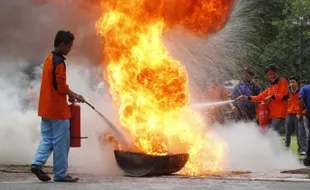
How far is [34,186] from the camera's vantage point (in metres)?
7.09

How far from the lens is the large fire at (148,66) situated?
→ 8.79 meters

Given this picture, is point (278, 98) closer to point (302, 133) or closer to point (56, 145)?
point (302, 133)

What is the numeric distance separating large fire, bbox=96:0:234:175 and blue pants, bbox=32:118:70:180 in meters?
1.27

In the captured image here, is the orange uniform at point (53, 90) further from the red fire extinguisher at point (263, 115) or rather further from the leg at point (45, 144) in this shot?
the red fire extinguisher at point (263, 115)

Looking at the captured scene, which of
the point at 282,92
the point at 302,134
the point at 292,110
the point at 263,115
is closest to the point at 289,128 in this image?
the point at 292,110

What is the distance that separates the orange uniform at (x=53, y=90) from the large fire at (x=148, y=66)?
132 centimetres

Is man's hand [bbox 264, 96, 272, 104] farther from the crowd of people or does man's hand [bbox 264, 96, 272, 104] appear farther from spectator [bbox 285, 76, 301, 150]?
spectator [bbox 285, 76, 301, 150]

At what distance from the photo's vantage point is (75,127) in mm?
8062

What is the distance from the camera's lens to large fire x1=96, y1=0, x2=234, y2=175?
8.79m

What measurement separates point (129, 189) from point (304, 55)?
27144 millimetres

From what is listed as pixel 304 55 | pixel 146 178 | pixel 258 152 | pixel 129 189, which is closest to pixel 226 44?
pixel 258 152

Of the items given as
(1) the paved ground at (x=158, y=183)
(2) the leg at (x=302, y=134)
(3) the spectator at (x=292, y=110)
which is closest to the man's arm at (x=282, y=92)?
(3) the spectator at (x=292, y=110)

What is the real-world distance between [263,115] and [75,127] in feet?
16.4

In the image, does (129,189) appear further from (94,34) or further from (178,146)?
(94,34)
